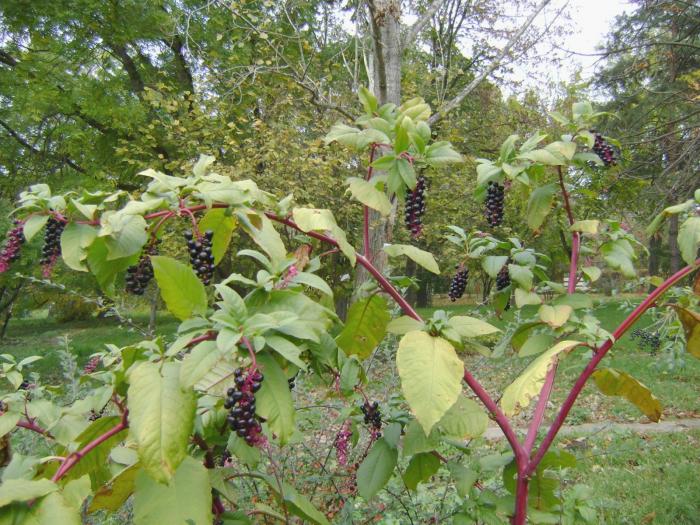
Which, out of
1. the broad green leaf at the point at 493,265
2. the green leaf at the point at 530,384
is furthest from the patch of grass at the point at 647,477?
the green leaf at the point at 530,384

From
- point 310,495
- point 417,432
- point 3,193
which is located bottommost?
point 310,495

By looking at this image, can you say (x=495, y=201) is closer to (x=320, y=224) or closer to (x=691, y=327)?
(x=691, y=327)

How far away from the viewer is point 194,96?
10047 millimetres

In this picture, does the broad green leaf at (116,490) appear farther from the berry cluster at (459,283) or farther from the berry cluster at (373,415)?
the berry cluster at (459,283)

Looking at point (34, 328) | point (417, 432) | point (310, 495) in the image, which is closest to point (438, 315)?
point (417, 432)

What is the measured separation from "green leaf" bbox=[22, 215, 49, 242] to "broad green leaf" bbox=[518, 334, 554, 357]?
1470mm

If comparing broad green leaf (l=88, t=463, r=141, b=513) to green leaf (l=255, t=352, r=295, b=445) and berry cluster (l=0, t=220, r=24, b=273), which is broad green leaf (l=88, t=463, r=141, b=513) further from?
berry cluster (l=0, t=220, r=24, b=273)

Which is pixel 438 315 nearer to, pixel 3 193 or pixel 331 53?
pixel 331 53

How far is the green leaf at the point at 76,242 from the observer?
112 cm

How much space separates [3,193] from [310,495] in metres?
14.4

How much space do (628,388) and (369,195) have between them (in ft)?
3.55

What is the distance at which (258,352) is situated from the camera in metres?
1.08

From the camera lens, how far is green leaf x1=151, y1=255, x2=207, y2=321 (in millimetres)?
1102

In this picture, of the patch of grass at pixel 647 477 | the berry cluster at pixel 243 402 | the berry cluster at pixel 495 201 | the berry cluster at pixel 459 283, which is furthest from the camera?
the patch of grass at pixel 647 477
